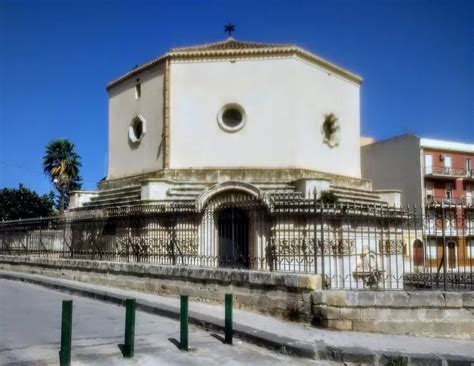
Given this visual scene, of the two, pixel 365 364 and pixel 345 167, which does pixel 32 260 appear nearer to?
pixel 345 167

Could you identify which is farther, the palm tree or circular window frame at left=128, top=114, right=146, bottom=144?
the palm tree

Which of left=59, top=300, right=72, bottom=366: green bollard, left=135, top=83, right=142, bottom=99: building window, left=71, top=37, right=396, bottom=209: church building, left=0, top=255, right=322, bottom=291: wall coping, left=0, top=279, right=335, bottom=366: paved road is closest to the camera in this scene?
left=59, top=300, right=72, bottom=366: green bollard

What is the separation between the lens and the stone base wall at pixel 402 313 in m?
8.00

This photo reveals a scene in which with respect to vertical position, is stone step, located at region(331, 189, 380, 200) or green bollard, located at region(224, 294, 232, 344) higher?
stone step, located at region(331, 189, 380, 200)

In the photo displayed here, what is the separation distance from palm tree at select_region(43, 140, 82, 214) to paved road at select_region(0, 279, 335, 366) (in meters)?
34.3

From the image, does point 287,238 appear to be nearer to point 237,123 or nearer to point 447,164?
point 237,123

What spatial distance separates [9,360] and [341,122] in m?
16.4

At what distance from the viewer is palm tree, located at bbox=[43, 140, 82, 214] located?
43.2 metres

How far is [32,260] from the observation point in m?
17.6

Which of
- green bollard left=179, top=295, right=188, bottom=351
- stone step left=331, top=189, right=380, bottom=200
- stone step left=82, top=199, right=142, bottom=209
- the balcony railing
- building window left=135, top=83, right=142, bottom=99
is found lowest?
green bollard left=179, top=295, right=188, bottom=351

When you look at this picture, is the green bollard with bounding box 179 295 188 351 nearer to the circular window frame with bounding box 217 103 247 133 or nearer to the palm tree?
the circular window frame with bounding box 217 103 247 133

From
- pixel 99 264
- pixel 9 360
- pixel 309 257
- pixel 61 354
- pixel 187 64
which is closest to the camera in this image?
pixel 61 354

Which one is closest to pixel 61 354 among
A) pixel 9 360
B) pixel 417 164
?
pixel 9 360

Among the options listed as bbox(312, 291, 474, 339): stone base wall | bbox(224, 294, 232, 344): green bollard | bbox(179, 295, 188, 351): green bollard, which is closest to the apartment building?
bbox(312, 291, 474, 339): stone base wall
